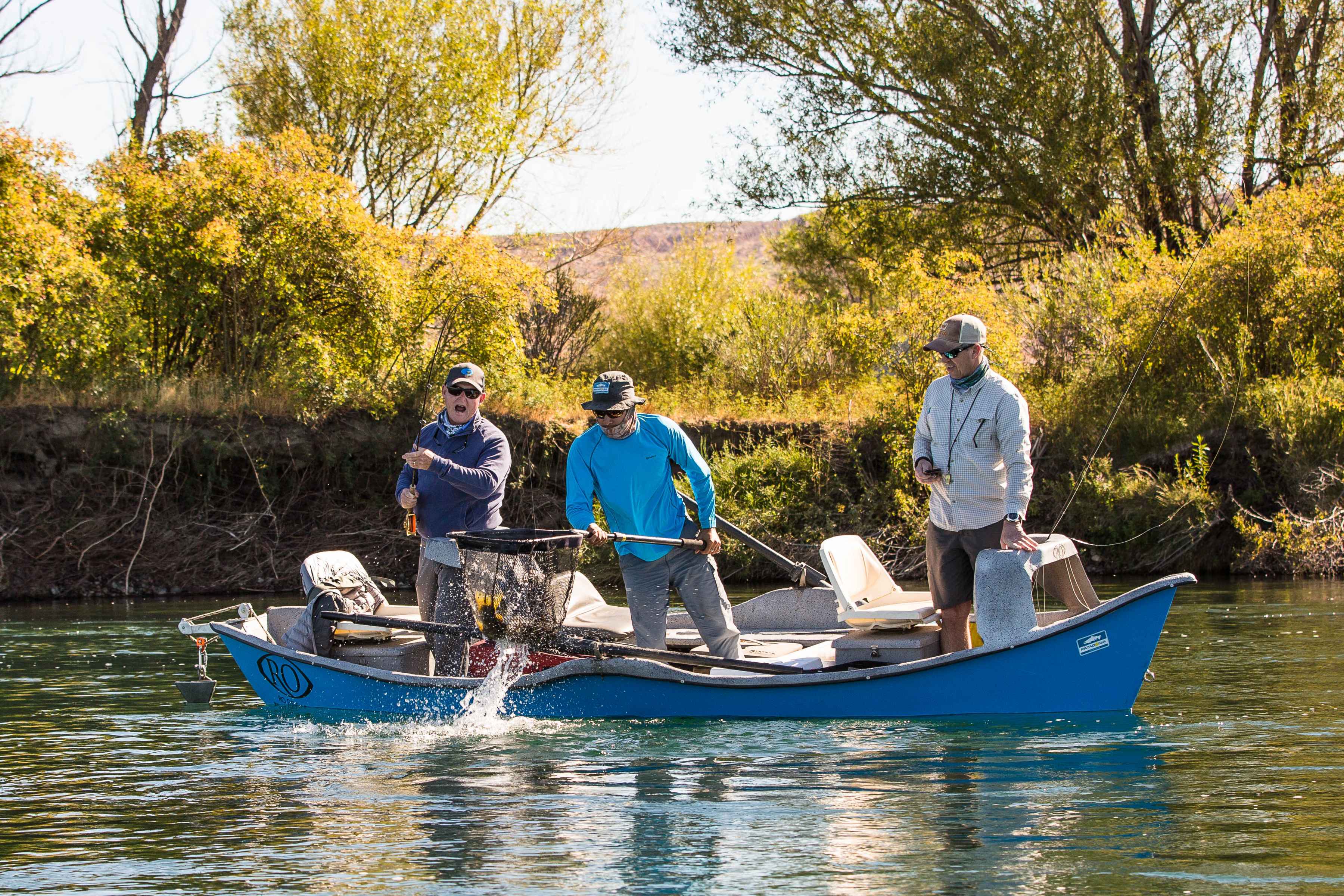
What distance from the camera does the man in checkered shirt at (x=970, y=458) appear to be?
24.5 feet

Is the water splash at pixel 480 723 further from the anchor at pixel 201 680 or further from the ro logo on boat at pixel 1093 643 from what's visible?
the ro logo on boat at pixel 1093 643

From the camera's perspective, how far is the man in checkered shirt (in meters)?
7.47

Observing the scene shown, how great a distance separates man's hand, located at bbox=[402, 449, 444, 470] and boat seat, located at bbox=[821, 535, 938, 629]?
2239mm

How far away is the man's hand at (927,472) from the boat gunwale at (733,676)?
927 millimetres

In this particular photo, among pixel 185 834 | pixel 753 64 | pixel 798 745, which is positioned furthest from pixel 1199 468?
pixel 185 834

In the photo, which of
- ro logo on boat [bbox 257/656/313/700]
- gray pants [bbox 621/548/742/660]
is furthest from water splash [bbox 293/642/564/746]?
gray pants [bbox 621/548/742/660]

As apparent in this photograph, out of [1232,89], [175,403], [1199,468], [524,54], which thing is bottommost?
[1199,468]

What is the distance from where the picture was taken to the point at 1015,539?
7.42 metres

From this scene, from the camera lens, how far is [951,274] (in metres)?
22.7

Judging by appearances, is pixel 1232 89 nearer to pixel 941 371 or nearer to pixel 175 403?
pixel 941 371

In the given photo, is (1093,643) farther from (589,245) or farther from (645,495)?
(589,245)

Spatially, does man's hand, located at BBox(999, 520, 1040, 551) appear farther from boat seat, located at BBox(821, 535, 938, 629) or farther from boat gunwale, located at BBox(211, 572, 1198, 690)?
boat seat, located at BBox(821, 535, 938, 629)

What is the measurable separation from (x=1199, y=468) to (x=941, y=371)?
3706 millimetres

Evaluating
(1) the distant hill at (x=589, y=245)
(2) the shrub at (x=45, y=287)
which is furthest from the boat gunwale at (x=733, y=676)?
(1) the distant hill at (x=589, y=245)
